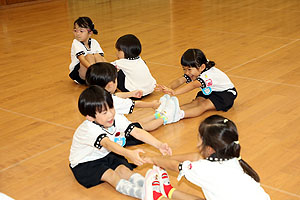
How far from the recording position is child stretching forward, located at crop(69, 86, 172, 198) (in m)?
2.14

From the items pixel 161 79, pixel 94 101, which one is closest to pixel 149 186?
pixel 94 101

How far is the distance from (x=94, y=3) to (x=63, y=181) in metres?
6.44

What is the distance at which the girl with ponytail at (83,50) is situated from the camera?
3.76 meters

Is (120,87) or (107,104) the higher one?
(107,104)

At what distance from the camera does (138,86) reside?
136 inches

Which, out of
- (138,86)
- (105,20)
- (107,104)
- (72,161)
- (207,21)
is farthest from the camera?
(105,20)

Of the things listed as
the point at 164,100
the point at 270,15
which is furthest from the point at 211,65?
the point at 270,15

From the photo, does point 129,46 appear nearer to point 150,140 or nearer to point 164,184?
point 150,140

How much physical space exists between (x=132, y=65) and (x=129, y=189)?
1.46 meters

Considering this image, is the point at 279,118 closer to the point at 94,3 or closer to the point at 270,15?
the point at 270,15

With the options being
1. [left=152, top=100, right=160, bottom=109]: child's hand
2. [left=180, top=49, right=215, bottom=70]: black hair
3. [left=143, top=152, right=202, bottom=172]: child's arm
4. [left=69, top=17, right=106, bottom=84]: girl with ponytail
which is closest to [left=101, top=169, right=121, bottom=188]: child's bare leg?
[left=143, top=152, right=202, bottom=172]: child's arm

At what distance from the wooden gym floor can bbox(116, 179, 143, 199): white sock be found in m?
0.06

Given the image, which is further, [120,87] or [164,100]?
[120,87]

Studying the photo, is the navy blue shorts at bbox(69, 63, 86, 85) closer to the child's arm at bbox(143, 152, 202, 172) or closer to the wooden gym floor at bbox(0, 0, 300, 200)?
the wooden gym floor at bbox(0, 0, 300, 200)
